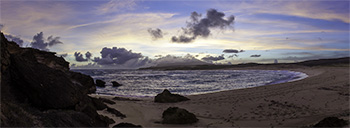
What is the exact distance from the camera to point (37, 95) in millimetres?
5492

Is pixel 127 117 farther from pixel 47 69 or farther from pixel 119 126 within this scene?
pixel 47 69

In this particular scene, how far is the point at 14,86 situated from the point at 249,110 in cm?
1029

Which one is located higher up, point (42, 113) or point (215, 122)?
point (42, 113)

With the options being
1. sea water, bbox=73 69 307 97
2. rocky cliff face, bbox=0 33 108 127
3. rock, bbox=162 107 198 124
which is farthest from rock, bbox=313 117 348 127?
sea water, bbox=73 69 307 97

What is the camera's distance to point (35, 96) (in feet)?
18.0

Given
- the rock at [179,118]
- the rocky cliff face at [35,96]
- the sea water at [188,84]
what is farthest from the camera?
the sea water at [188,84]

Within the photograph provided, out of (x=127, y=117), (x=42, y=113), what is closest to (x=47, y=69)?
(x=42, y=113)

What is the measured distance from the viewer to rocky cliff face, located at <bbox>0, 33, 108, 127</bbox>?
4816 millimetres

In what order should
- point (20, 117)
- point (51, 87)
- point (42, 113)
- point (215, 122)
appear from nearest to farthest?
point (20, 117) < point (42, 113) < point (51, 87) < point (215, 122)

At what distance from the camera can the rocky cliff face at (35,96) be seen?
4816 mm

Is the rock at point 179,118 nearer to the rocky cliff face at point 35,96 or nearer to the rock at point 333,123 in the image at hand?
the rocky cliff face at point 35,96

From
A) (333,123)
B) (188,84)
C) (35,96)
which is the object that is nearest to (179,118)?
(35,96)

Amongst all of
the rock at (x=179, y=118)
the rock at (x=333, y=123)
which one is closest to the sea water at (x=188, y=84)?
the rock at (x=179, y=118)

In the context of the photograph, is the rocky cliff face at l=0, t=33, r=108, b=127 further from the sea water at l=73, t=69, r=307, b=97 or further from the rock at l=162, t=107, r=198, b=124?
the sea water at l=73, t=69, r=307, b=97
